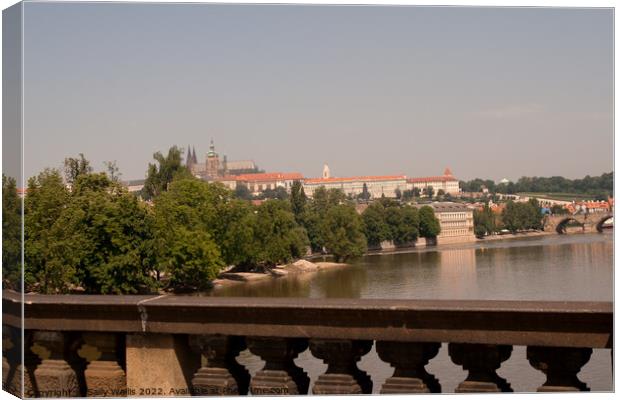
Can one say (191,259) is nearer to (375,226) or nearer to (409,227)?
(375,226)

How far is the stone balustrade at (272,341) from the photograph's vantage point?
3.05 meters

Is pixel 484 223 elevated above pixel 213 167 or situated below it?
below

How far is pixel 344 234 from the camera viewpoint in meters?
54.9

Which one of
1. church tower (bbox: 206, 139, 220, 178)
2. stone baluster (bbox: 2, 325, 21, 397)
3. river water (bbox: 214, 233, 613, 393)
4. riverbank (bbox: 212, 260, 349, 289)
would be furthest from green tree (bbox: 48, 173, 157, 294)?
church tower (bbox: 206, 139, 220, 178)

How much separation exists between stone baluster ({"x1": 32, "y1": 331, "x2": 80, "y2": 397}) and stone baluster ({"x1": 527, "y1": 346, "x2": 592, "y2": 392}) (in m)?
1.79

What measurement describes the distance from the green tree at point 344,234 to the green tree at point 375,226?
1.79ft

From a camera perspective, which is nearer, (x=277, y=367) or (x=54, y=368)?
(x=277, y=367)

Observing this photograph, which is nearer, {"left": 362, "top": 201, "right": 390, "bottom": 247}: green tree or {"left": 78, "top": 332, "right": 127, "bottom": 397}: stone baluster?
{"left": 78, "top": 332, "right": 127, "bottom": 397}: stone baluster

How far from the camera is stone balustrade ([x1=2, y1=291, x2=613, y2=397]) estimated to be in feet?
10.00

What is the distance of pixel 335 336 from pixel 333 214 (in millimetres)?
52725

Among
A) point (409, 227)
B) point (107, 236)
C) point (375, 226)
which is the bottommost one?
point (409, 227)

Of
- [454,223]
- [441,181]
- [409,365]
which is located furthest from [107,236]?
[454,223]

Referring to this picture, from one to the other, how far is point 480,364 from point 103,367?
4.89ft

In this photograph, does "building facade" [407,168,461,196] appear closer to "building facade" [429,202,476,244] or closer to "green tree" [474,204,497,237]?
"building facade" [429,202,476,244]
